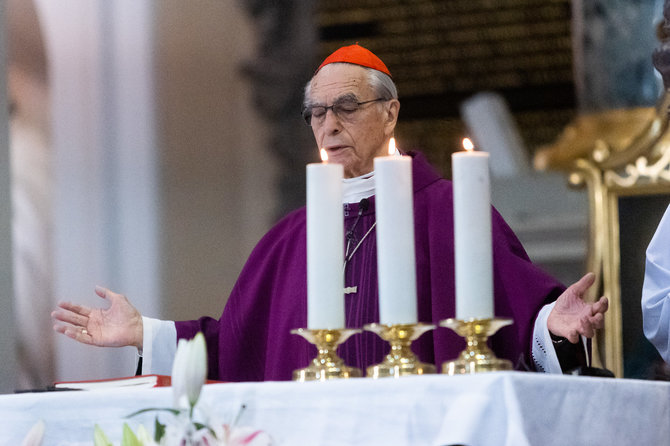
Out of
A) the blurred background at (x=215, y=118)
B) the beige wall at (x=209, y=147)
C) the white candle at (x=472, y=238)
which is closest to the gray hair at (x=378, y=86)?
the white candle at (x=472, y=238)

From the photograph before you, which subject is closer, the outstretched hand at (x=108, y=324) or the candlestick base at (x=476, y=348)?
the candlestick base at (x=476, y=348)

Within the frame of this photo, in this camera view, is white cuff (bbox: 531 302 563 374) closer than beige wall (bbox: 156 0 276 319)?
Yes

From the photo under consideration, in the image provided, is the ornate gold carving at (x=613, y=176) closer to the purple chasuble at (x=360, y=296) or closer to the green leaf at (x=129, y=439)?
the purple chasuble at (x=360, y=296)

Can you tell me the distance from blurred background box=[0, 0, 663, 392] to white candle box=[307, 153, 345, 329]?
392cm

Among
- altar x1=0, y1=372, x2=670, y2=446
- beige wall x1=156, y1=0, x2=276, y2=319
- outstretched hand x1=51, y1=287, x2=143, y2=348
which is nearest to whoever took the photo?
altar x1=0, y1=372, x2=670, y2=446

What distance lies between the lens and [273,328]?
3365 millimetres

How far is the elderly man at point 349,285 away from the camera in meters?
2.96

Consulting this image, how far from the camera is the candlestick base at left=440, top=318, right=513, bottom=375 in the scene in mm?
1985

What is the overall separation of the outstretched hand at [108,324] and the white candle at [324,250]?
43.5 inches

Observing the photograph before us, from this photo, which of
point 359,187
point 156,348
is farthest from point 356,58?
point 156,348

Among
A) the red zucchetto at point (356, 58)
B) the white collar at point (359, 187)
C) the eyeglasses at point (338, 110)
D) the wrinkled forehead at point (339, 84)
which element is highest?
the red zucchetto at point (356, 58)

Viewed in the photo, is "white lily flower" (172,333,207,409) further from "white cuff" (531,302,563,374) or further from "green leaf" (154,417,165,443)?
"white cuff" (531,302,563,374)

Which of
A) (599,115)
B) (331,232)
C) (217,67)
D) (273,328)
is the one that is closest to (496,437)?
(331,232)

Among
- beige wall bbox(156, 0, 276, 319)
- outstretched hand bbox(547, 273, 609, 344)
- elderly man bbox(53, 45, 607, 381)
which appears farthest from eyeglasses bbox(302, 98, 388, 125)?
beige wall bbox(156, 0, 276, 319)
